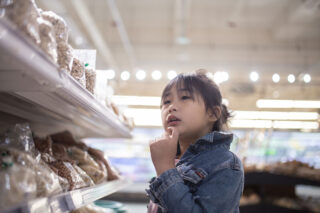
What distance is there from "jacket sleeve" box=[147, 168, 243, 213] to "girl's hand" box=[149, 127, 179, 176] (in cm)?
6

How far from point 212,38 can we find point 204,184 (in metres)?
5.93

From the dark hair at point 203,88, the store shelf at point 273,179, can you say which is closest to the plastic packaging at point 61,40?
the dark hair at point 203,88

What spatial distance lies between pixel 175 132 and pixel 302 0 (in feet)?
14.8

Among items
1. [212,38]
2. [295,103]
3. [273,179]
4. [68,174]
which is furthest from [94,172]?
[212,38]

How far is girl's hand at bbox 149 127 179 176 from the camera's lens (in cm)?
120

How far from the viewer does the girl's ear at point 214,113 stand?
1.47m

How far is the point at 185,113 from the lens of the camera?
1371 mm

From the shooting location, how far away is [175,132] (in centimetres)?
132

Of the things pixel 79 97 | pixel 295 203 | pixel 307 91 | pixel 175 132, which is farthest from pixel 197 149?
pixel 307 91

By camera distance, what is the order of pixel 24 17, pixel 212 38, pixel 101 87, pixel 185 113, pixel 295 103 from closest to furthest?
1. pixel 24 17
2. pixel 185 113
3. pixel 101 87
4. pixel 295 103
5. pixel 212 38

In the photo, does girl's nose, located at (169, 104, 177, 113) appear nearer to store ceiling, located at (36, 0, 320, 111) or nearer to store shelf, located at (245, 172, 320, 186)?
store shelf, located at (245, 172, 320, 186)

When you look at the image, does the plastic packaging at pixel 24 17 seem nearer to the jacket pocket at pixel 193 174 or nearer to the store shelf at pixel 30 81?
the store shelf at pixel 30 81

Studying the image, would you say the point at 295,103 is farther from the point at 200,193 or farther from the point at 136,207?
the point at 200,193

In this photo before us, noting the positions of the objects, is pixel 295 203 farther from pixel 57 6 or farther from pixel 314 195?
pixel 57 6
